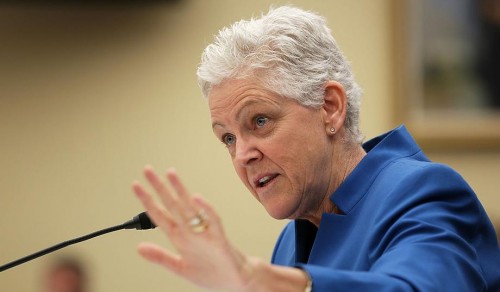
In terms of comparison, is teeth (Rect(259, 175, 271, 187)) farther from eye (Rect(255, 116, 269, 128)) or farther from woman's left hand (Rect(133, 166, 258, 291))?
woman's left hand (Rect(133, 166, 258, 291))

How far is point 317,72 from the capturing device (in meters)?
2.24

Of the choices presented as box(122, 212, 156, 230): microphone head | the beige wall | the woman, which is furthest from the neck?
the beige wall

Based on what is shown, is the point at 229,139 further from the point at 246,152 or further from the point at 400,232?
the point at 400,232

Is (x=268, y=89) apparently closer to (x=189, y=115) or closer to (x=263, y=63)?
(x=263, y=63)

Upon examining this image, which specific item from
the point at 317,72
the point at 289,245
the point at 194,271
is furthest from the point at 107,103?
the point at 194,271

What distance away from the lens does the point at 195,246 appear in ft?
4.84

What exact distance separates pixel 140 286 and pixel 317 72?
10.8ft

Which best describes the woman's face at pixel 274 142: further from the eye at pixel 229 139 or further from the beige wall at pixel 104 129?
the beige wall at pixel 104 129

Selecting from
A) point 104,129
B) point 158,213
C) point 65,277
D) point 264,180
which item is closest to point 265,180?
point 264,180

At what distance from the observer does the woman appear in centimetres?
182

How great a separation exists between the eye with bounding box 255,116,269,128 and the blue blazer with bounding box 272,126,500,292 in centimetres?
24

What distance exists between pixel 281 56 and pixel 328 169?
1.01 feet

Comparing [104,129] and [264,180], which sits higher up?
[104,129]

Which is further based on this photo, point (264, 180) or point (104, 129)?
point (104, 129)
